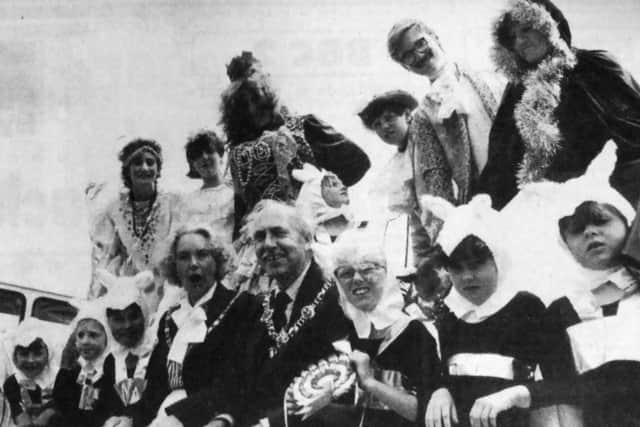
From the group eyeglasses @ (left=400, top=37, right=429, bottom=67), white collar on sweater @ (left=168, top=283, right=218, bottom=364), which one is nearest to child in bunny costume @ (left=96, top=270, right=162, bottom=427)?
white collar on sweater @ (left=168, top=283, right=218, bottom=364)

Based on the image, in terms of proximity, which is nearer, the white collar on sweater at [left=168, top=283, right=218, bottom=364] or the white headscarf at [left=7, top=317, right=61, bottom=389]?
the white collar on sweater at [left=168, top=283, right=218, bottom=364]

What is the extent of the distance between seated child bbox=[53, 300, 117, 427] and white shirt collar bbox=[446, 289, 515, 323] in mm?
1444

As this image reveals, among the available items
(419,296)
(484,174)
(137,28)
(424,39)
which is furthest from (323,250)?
(137,28)

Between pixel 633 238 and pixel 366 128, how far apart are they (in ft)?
3.61

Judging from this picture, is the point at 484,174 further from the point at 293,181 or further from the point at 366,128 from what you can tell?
the point at 293,181

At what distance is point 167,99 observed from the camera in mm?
3721

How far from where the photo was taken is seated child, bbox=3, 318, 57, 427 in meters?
3.64

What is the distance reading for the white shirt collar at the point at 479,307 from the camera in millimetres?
3223

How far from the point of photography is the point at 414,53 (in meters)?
3.55

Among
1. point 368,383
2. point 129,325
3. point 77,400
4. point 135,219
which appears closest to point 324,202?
point 368,383

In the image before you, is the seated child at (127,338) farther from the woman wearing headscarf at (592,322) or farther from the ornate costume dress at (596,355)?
the ornate costume dress at (596,355)

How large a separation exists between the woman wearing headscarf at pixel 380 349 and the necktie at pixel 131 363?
32.5 inches

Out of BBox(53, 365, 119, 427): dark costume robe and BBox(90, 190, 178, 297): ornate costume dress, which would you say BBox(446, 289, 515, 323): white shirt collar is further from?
BBox(53, 365, 119, 427): dark costume robe

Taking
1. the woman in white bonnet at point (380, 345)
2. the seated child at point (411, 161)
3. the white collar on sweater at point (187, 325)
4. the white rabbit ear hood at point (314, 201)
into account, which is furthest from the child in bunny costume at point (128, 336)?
the seated child at point (411, 161)
